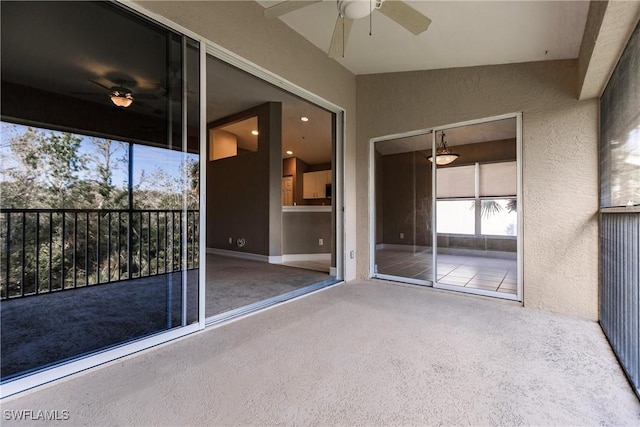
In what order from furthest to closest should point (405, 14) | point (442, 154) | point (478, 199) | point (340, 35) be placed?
point (478, 199)
point (442, 154)
point (340, 35)
point (405, 14)

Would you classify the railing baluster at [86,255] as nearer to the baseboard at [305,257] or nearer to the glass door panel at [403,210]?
the glass door panel at [403,210]

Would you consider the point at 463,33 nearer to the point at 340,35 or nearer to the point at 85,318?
the point at 340,35

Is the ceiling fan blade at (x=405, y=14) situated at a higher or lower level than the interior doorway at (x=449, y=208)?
higher

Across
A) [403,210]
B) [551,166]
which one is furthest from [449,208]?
[551,166]

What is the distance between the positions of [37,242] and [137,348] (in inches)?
34.5

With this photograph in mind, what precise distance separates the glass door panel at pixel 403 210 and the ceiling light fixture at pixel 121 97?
2.97 metres

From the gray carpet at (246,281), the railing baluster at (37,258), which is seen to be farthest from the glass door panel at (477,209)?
the railing baluster at (37,258)

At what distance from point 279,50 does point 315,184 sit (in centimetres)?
652

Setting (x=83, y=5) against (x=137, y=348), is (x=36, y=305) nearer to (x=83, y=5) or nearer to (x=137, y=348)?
(x=137, y=348)

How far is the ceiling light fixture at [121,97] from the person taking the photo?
185 centimetres

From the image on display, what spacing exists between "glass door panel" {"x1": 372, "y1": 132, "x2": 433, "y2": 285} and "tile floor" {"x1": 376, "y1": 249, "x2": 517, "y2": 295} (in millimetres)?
13

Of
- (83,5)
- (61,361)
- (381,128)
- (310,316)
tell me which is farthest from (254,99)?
(61,361)

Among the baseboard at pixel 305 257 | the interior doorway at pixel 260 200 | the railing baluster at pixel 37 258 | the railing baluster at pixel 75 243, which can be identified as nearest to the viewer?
the railing baluster at pixel 37 258

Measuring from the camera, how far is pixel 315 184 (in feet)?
30.7
